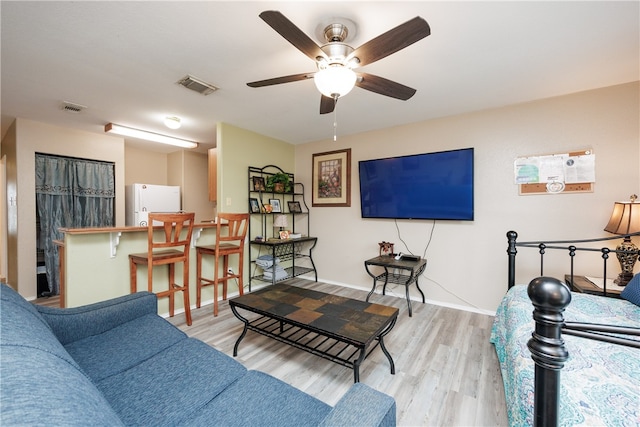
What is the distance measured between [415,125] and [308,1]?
2432mm

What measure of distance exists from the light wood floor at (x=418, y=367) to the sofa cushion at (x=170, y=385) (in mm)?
209

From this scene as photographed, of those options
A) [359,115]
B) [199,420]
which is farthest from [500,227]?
[199,420]

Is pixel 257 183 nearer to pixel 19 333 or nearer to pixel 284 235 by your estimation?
pixel 284 235

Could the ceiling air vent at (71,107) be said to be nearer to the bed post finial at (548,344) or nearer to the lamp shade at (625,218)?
the bed post finial at (548,344)

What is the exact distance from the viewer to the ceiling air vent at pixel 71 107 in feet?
9.30

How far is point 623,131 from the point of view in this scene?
2.41m

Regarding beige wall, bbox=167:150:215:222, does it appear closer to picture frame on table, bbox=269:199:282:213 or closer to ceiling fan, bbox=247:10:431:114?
picture frame on table, bbox=269:199:282:213

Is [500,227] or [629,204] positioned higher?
[629,204]

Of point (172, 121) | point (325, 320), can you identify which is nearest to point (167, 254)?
point (172, 121)

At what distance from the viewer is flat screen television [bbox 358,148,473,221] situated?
10.1ft

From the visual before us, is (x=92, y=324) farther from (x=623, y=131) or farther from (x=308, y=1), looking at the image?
(x=623, y=131)

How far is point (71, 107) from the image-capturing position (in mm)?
2914

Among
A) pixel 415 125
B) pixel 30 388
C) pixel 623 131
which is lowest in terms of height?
pixel 30 388

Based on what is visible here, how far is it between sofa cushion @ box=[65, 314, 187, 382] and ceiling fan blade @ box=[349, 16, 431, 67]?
2.04 metres
